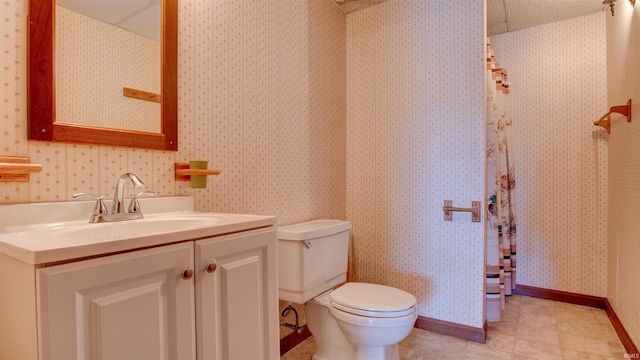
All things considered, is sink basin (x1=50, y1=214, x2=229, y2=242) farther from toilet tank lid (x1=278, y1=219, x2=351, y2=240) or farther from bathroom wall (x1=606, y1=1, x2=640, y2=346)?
bathroom wall (x1=606, y1=1, x2=640, y2=346)

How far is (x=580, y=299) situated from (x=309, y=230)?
7.97 feet

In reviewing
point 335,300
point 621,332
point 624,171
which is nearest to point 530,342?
point 621,332

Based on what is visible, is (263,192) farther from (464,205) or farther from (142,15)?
(464,205)

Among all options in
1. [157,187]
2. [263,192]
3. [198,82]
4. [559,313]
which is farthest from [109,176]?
[559,313]

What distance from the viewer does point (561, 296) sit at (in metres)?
2.77

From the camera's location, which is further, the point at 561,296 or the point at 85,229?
the point at 561,296

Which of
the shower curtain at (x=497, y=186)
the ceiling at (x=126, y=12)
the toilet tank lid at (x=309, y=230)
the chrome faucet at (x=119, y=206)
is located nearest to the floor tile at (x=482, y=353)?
the shower curtain at (x=497, y=186)

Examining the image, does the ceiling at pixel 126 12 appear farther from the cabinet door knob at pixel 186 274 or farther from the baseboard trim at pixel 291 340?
the baseboard trim at pixel 291 340

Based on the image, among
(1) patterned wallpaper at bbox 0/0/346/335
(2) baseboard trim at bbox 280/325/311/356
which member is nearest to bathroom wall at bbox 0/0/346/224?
(1) patterned wallpaper at bbox 0/0/346/335

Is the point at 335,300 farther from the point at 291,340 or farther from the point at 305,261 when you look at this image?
the point at 291,340

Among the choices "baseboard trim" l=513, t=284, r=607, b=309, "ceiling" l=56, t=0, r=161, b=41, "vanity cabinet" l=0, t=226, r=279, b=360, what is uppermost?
"ceiling" l=56, t=0, r=161, b=41

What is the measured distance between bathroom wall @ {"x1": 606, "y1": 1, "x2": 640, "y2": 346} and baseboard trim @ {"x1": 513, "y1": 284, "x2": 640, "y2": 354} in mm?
56

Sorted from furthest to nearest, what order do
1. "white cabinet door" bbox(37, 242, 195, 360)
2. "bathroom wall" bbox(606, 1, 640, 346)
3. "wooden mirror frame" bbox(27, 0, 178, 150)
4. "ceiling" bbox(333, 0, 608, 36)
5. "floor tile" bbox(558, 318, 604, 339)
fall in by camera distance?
"ceiling" bbox(333, 0, 608, 36), "floor tile" bbox(558, 318, 604, 339), "bathroom wall" bbox(606, 1, 640, 346), "wooden mirror frame" bbox(27, 0, 178, 150), "white cabinet door" bbox(37, 242, 195, 360)

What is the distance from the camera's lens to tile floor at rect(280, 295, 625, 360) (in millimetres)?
1926
